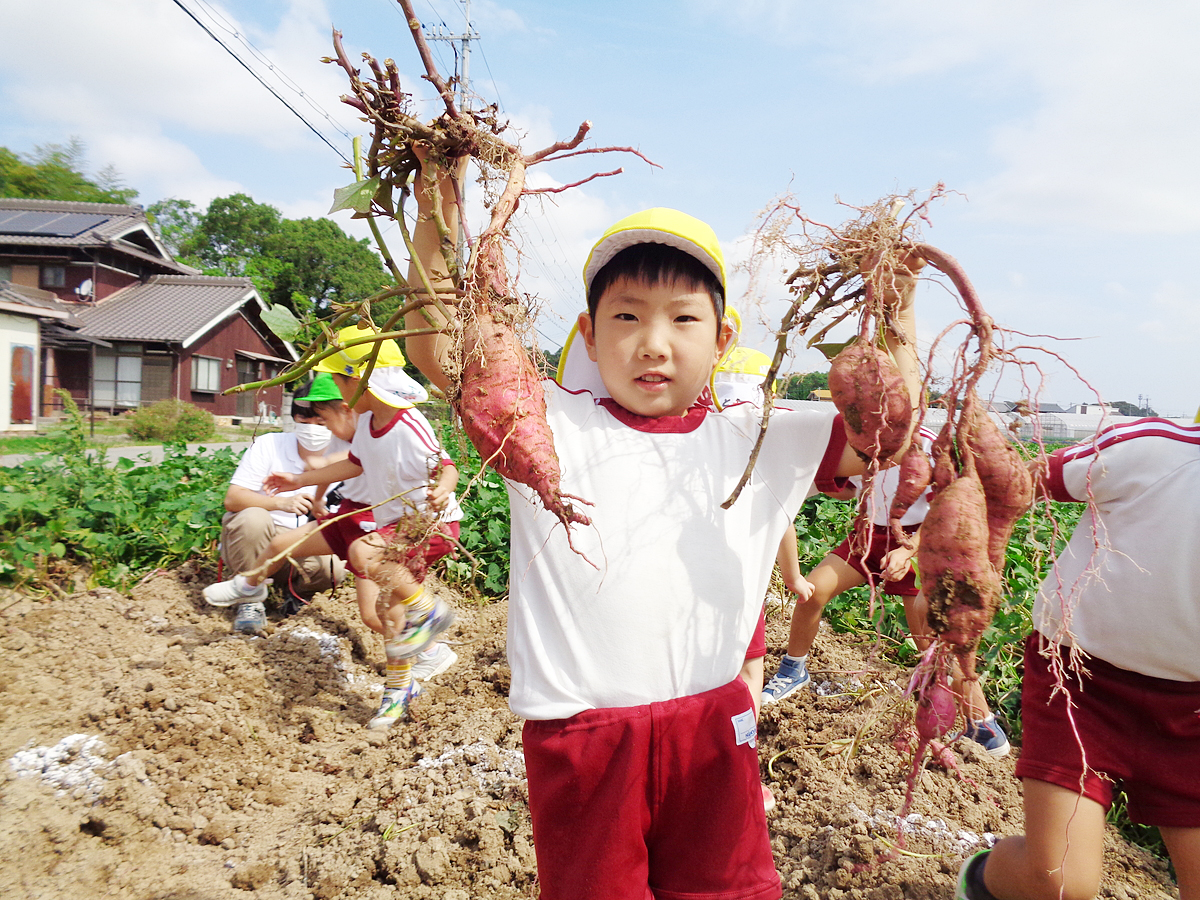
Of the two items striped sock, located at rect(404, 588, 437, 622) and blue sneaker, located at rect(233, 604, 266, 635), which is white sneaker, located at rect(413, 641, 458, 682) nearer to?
striped sock, located at rect(404, 588, 437, 622)

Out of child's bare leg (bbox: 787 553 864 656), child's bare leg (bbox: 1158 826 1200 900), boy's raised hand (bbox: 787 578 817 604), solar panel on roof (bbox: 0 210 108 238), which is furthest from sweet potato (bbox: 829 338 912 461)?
solar panel on roof (bbox: 0 210 108 238)

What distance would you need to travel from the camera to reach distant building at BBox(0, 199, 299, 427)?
889 inches

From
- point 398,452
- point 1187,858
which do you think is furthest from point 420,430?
point 1187,858

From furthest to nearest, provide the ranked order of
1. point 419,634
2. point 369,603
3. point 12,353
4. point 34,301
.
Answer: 1. point 34,301
2. point 12,353
3. point 369,603
4. point 419,634

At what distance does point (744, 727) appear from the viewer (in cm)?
144

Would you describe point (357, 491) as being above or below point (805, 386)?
below

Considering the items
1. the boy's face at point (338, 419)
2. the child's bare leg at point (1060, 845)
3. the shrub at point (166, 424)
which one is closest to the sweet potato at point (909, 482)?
the child's bare leg at point (1060, 845)

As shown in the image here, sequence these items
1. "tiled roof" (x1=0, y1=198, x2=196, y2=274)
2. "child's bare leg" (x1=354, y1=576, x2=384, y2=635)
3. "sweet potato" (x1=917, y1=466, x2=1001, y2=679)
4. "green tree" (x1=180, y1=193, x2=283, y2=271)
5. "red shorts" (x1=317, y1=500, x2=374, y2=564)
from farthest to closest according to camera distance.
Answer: "green tree" (x1=180, y1=193, x2=283, y2=271) < "tiled roof" (x1=0, y1=198, x2=196, y2=274) < "red shorts" (x1=317, y1=500, x2=374, y2=564) < "child's bare leg" (x1=354, y1=576, x2=384, y2=635) < "sweet potato" (x1=917, y1=466, x2=1001, y2=679)

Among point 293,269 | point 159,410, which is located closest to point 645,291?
point 159,410

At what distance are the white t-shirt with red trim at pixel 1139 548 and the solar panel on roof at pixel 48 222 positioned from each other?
30784mm

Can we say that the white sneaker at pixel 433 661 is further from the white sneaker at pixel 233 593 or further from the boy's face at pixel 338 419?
the boy's face at pixel 338 419

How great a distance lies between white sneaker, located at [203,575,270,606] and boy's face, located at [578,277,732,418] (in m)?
3.83

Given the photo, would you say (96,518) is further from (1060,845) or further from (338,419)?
(1060,845)

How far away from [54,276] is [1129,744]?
31.8 metres
